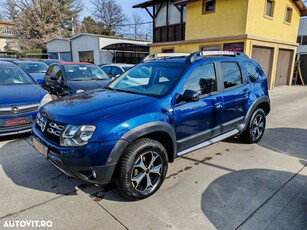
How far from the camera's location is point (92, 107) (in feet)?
8.75

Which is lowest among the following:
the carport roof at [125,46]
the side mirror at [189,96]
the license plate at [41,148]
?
the license plate at [41,148]

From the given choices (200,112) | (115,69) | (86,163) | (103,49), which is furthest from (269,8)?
(86,163)

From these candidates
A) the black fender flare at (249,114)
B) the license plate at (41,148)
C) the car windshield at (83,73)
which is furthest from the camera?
the car windshield at (83,73)

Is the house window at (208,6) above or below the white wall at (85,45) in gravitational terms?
above

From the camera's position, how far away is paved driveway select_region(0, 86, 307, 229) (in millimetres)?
2369

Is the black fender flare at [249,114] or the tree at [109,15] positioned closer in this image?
the black fender flare at [249,114]

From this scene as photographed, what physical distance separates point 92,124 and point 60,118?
0.47m

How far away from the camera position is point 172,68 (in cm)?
333

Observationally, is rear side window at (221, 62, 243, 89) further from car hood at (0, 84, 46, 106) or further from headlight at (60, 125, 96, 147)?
car hood at (0, 84, 46, 106)

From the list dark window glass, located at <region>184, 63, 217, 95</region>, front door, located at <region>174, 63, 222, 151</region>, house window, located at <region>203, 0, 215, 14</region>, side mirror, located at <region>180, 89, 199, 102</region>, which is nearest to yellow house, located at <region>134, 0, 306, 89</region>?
house window, located at <region>203, 0, 215, 14</region>

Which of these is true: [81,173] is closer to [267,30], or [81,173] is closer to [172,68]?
[172,68]

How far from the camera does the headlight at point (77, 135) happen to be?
2324 mm

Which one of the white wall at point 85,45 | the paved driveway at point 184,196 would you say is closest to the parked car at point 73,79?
the paved driveway at point 184,196

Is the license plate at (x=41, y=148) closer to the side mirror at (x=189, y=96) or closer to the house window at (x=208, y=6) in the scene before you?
the side mirror at (x=189, y=96)
